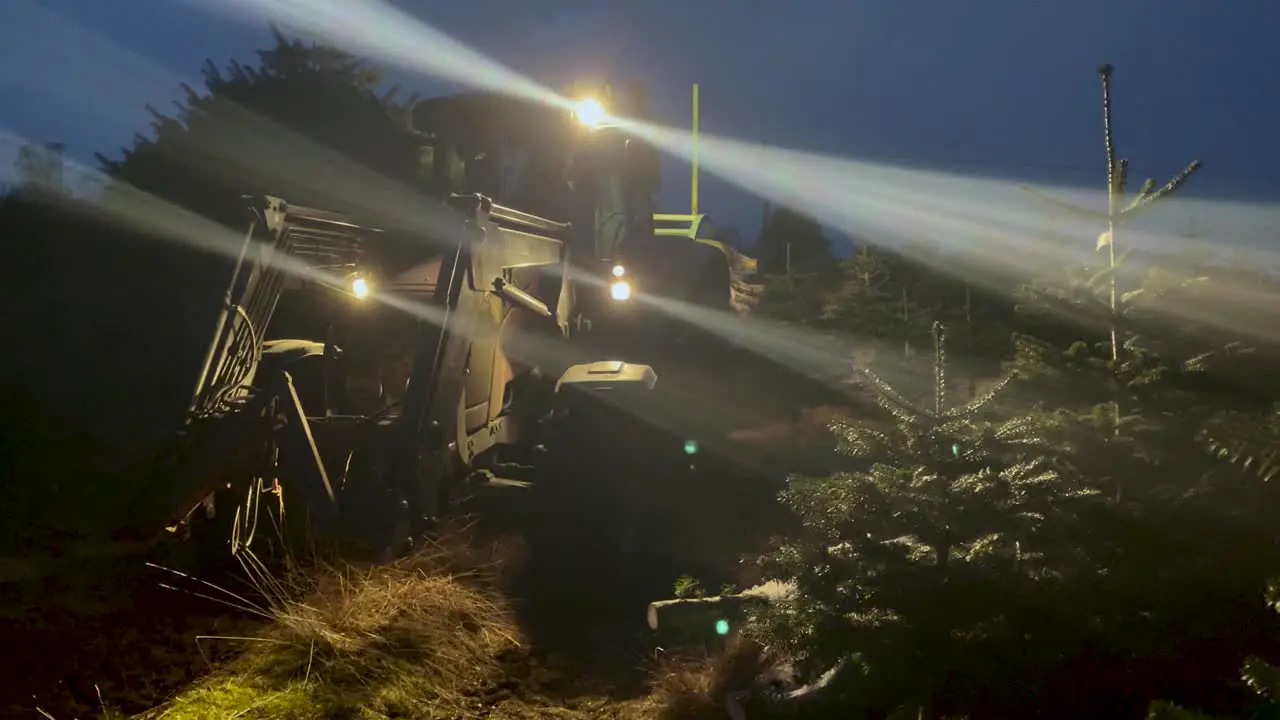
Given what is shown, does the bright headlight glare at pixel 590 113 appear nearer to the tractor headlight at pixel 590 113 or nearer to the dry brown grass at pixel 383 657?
the tractor headlight at pixel 590 113

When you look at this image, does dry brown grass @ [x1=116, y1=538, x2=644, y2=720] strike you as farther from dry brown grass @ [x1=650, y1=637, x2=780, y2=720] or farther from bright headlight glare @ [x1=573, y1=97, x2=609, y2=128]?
bright headlight glare @ [x1=573, y1=97, x2=609, y2=128]

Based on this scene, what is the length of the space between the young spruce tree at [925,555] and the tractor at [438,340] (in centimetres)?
286

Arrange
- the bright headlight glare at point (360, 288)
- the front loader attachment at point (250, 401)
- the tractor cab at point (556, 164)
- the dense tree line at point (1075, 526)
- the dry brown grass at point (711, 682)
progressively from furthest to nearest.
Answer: the tractor cab at point (556, 164) → the bright headlight glare at point (360, 288) → the front loader attachment at point (250, 401) → the dry brown grass at point (711, 682) → the dense tree line at point (1075, 526)

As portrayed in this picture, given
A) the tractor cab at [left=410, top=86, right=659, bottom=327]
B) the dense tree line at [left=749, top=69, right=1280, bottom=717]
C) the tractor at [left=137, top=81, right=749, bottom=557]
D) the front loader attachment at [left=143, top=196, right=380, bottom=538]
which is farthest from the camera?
the tractor cab at [left=410, top=86, right=659, bottom=327]

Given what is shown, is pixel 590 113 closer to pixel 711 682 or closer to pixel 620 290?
pixel 620 290

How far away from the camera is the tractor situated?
567 centimetres

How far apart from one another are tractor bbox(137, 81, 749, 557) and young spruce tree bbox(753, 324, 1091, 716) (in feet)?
9.40

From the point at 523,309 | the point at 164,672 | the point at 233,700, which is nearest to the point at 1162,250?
the point at 523,309

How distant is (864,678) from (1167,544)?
156cm

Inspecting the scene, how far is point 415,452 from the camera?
224 inches

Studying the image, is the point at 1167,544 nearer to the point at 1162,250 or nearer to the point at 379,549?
the point at 1162,250

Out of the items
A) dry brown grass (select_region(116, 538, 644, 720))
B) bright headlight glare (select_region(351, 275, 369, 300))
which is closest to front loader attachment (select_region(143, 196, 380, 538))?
bright headlight glare (select_region(351, 275, 369, 300))

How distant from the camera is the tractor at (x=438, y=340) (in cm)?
567

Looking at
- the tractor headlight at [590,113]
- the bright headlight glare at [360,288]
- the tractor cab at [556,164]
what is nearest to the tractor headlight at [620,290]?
the tractor cab at [556,164]
